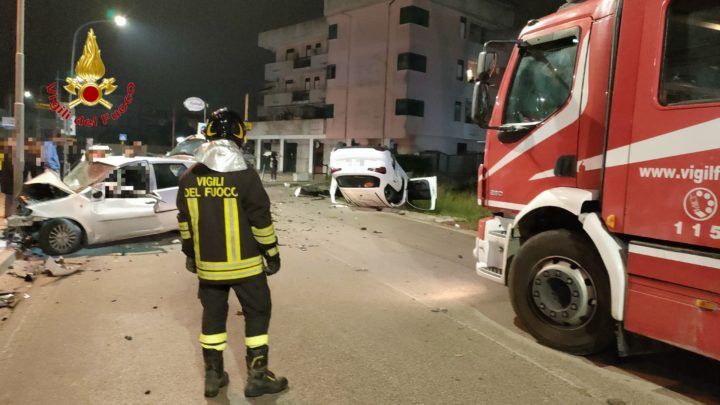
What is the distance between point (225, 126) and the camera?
11.8ft

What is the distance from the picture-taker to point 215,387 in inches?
138

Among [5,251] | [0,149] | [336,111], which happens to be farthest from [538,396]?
[336,111]

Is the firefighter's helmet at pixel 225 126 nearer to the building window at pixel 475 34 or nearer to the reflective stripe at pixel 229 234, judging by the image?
the reflective stripe at pixel 229 234

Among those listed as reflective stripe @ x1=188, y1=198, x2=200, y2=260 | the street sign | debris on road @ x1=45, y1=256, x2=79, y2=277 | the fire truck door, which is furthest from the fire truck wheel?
the street sign

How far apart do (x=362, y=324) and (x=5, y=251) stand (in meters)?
5.92

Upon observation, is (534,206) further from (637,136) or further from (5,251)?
(5,251)

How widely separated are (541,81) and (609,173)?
4.27ft

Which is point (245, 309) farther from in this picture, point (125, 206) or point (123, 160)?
point (123, 160)

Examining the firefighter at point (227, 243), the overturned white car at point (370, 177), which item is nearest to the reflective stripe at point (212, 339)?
the firefighter at point (227, 243)

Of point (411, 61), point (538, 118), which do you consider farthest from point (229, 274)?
point (411, 61)

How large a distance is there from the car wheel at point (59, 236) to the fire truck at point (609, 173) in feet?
20.9

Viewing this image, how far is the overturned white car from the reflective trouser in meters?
10.5

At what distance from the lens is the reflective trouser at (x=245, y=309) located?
3455mm

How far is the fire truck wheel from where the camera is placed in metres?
4.21
